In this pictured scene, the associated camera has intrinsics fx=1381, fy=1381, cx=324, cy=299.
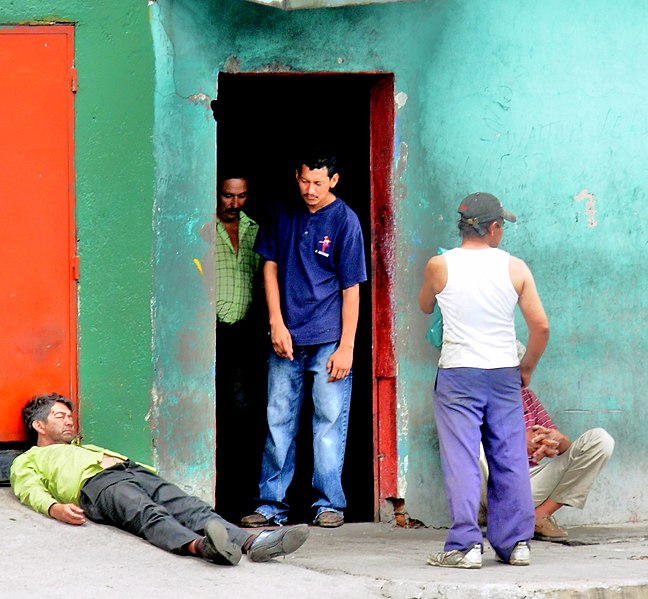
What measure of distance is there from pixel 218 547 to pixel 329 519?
5.06 feet

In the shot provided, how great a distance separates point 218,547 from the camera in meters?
5.74

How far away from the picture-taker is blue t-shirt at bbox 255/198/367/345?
718 centimetres

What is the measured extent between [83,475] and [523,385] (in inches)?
80.9

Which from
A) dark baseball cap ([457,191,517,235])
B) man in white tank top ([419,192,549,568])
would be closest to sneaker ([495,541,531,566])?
man in white tank top ([419,192,549,568])

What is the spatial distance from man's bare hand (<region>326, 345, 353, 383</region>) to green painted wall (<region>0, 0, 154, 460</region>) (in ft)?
3.11

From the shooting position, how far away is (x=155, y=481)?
6449 mm

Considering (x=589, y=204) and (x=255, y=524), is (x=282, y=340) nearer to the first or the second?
(x=255, y=524)

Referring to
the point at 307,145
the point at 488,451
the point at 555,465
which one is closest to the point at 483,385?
the point at 488,451

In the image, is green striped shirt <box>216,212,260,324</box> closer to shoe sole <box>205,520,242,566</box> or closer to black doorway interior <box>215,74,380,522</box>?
black doorway interior <box>215,74,380,522</box>

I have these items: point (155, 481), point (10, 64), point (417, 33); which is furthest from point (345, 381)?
point (10, 64)

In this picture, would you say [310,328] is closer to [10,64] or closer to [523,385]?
[523,385]

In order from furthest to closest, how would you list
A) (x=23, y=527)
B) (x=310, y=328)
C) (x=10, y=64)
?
(x=310, y=328), (x=10, y=64), (x=23, y=527)

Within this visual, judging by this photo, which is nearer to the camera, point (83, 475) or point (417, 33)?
point (83, 475)

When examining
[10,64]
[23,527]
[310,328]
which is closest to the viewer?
[23,527]
